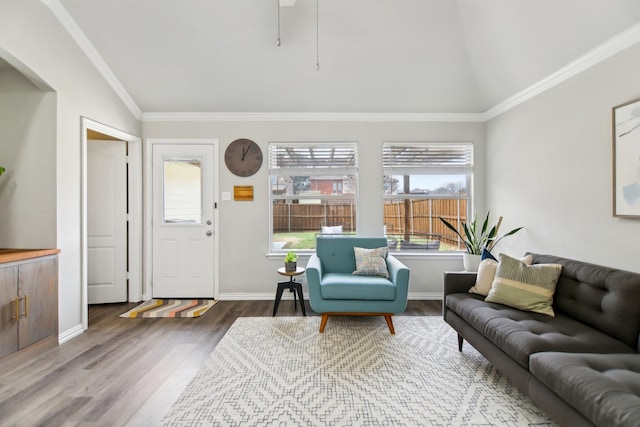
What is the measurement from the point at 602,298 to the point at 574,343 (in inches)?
18.5

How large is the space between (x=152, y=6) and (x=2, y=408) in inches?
129

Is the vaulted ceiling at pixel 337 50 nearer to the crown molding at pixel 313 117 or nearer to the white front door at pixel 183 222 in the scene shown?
the crown molding at pixel 313 117

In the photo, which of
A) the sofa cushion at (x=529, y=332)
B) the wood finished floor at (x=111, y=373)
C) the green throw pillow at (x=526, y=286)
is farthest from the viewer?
the green throw pillow at (x=526, y=286)

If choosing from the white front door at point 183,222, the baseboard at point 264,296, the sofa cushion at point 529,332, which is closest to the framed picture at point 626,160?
the sofa cushion at point 529,332

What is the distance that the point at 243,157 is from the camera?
3818mm

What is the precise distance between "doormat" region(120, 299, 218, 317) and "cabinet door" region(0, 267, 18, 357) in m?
1.11

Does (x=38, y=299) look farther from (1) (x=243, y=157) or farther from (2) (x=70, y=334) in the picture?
(1) (x=243, y=157)

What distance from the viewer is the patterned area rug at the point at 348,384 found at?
5.61ft

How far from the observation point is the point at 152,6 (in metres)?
2.75

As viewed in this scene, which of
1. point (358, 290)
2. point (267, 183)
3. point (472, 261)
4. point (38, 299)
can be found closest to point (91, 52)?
point (267, 183)

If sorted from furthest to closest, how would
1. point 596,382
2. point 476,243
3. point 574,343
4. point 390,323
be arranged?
1. point 476,243
2. point 390,323
3. point 574,343
4. point 596,382

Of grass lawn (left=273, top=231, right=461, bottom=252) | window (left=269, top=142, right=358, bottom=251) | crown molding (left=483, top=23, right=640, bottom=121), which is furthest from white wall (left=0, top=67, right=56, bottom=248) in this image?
crown molding (left=483, top=23, right=640, bottom=121)

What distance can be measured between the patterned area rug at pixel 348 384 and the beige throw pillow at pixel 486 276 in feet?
1.71

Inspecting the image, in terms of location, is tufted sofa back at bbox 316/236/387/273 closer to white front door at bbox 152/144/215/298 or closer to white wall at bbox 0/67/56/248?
white front door at bbox 152/144/215/298
